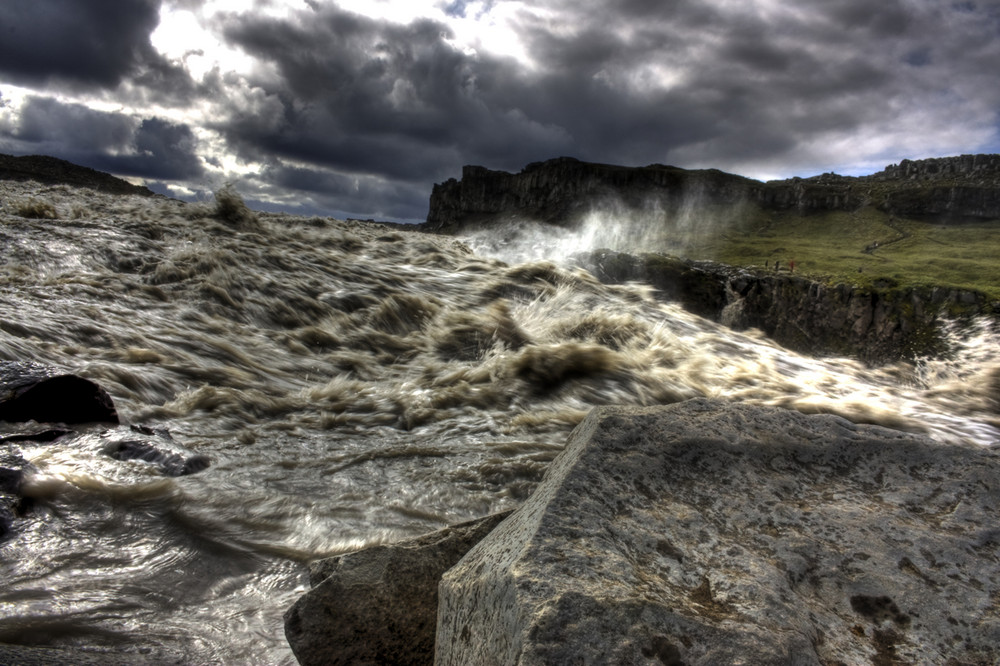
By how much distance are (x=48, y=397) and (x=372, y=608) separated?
4400 mm

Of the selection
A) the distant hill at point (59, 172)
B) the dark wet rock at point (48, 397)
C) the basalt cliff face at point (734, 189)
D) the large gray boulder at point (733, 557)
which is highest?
the basalt cliff face at point (734, 189)

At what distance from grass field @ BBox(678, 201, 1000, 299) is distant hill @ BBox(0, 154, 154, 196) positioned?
10804 centimetres

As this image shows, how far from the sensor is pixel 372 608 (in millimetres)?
2754

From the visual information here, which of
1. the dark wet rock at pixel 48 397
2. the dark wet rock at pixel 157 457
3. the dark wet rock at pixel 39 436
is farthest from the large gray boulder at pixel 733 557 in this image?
the dark wet rock at pixel 48 397

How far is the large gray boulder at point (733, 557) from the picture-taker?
1.84 meters

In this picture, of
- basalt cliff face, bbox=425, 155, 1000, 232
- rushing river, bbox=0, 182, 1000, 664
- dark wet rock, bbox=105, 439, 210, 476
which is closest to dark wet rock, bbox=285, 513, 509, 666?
rushing river, bbox=0, 182, 1000, 664

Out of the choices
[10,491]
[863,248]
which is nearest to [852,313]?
[863,248]

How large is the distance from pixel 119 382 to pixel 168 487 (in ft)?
9.96

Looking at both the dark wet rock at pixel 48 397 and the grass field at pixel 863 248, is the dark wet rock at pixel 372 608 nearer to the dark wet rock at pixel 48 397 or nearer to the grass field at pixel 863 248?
the dark wet rock at pixel 48 397

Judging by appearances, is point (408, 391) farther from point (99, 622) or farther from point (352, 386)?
point (99, 622)

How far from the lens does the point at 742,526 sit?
2.61m

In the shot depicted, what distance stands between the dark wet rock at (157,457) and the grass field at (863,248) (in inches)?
4436

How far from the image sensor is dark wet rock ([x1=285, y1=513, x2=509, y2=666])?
2654mm

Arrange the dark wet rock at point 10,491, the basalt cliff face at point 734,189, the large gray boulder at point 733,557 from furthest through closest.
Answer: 1. the basalt cliff face at point 734,189
2. the dark wet rock at point 10,491
3. the large gray boulder at point 733,557
